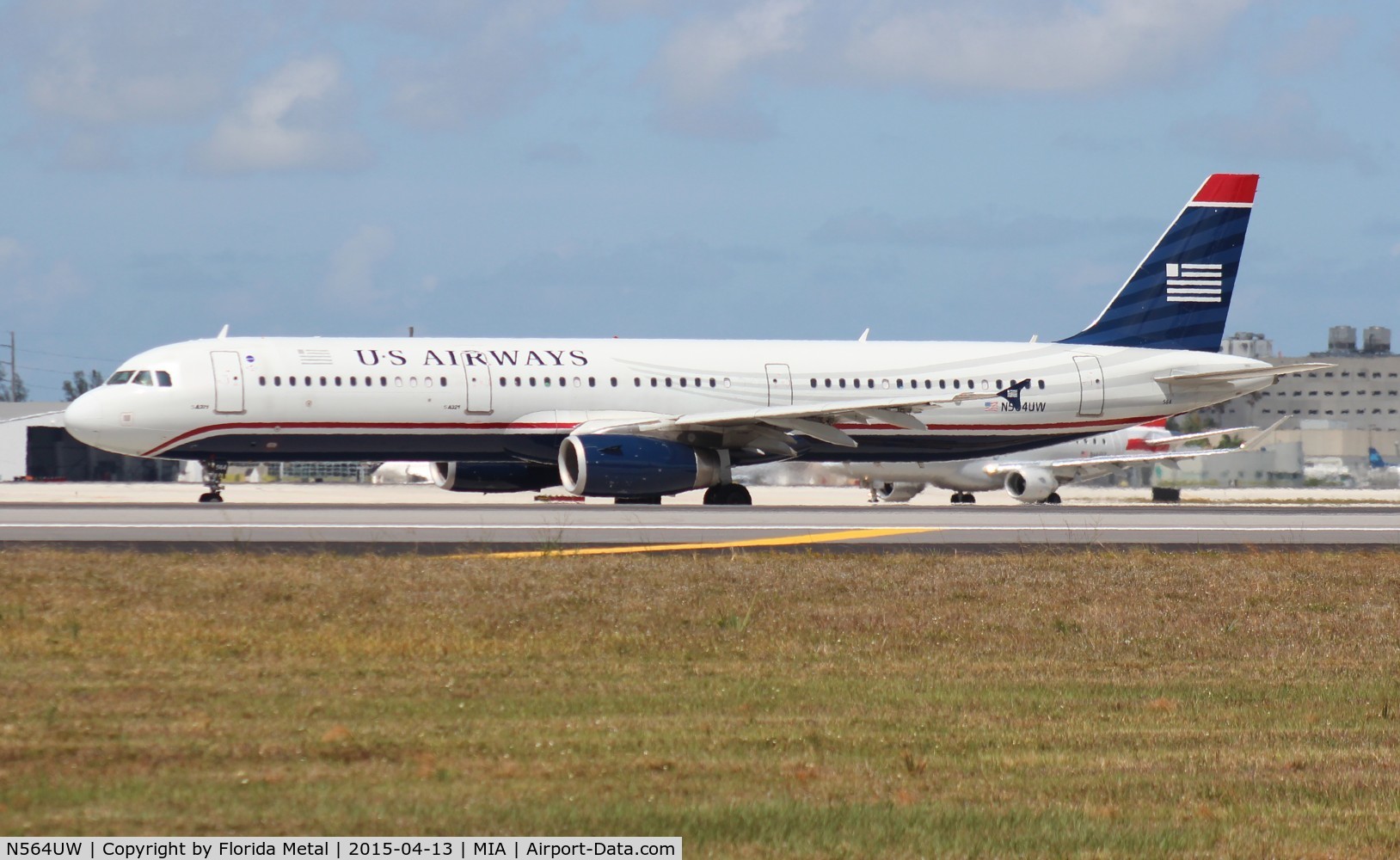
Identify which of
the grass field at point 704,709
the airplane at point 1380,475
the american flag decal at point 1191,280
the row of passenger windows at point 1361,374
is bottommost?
the grass field at point 704,709

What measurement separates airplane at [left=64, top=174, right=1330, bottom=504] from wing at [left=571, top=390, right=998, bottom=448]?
0.07m

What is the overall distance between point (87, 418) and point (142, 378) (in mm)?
1375

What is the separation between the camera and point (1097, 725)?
998cm

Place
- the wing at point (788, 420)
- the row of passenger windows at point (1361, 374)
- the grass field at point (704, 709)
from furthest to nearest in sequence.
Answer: the row of passenger windows at point (1361, 374) < the wing at point (788, 420) < the grass field at point (704, 709)

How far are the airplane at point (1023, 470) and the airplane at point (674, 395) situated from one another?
12.7 meters

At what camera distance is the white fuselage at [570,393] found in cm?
3241

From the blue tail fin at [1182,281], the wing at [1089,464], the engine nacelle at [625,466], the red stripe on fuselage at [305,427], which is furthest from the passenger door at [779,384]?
the wing at [1089,464]

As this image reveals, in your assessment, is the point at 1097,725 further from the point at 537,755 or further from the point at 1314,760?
the point at 537,755

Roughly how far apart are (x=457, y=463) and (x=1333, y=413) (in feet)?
401

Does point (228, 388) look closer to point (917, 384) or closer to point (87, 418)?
point (87, 418)

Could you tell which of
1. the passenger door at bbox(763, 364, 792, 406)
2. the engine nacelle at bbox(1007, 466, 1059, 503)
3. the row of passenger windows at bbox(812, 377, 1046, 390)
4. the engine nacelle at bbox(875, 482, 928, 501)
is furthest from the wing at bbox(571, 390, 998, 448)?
the engine nacelle at bbox(875, 482, 928, 501)

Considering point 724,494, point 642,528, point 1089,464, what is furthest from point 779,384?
point 1089,464

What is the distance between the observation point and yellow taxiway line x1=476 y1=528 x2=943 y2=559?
2016 centimetres

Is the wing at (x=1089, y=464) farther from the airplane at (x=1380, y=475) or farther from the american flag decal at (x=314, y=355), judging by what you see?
the airplane at (x=1380, y=475)
